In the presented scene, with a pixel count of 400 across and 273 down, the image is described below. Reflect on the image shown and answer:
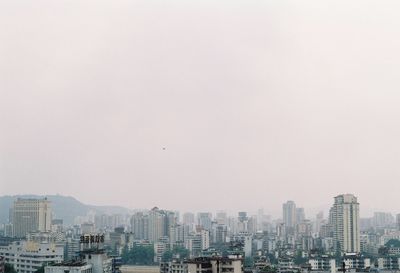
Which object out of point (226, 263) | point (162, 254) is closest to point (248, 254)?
point (162, 254)

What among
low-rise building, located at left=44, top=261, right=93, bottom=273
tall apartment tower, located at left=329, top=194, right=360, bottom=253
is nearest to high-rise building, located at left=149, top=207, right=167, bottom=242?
tall apartment tower, located at left=329, top=194, right=360, bottom=253

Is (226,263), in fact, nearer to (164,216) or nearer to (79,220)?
(164,216)

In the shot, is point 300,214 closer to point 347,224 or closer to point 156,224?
point 156,224

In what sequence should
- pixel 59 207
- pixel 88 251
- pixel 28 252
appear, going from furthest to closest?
pixel 59 207 → pixel 28 252 → pixel 88 251

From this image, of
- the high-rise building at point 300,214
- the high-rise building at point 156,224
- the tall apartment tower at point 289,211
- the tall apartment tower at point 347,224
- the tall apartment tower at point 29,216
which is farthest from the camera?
the tall apartment tower at point 289,211

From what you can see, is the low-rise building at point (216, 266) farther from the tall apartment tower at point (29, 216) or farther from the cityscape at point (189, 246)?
the tall apartment tower at point (29, 216)

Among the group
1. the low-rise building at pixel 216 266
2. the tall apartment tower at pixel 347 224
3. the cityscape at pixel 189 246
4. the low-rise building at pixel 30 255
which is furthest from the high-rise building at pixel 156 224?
the low-rise building at pixel 216 266
